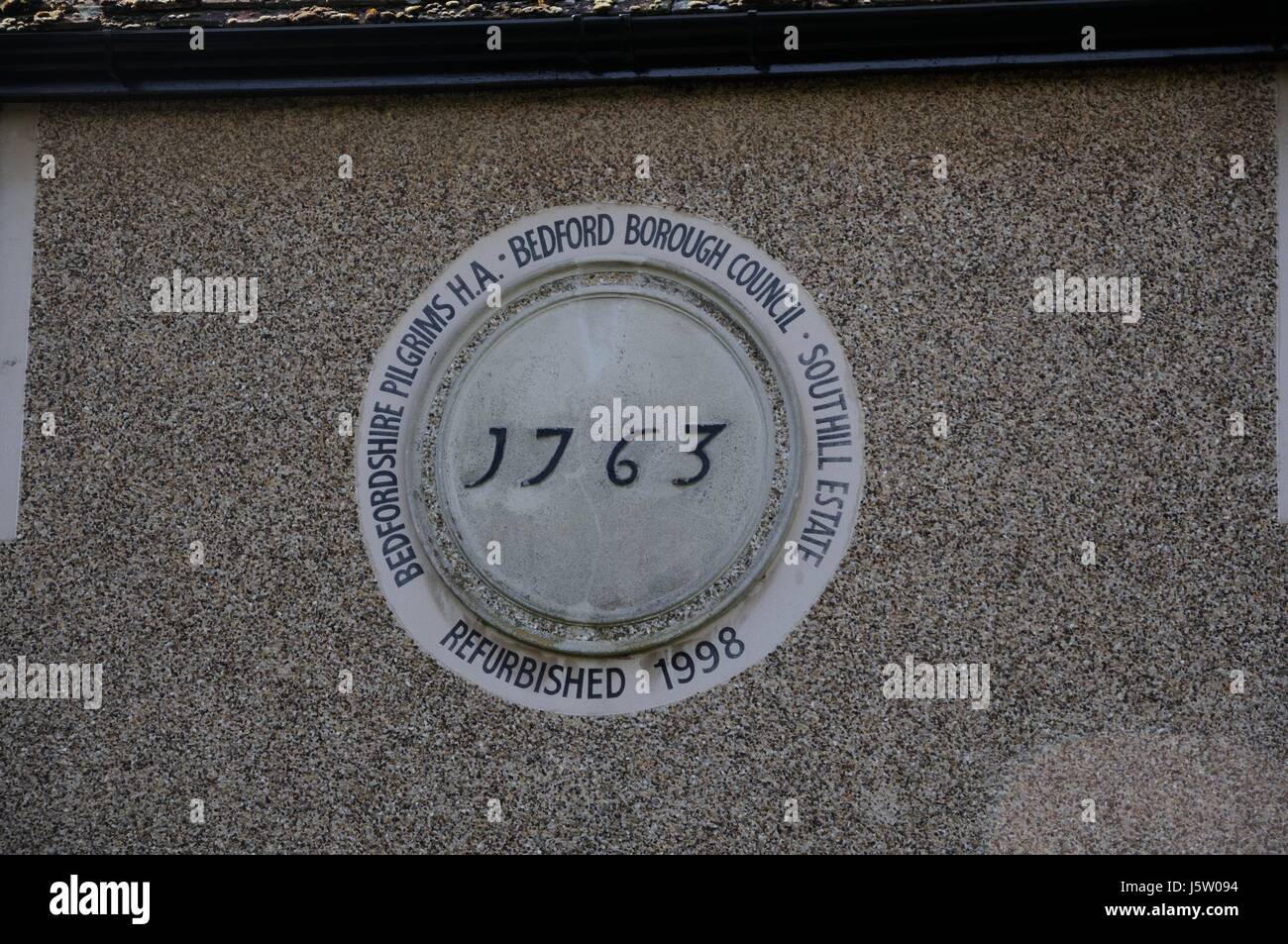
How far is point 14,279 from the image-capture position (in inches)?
225

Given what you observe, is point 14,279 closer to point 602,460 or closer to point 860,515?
point 602,460

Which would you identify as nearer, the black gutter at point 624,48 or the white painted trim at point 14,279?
the black gutter at point 624,48

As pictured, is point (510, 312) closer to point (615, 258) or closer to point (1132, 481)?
point (615, 258)

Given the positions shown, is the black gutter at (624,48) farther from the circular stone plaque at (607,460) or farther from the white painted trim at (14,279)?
the circular stone plaque at (607,460)

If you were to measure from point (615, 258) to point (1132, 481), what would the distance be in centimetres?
231

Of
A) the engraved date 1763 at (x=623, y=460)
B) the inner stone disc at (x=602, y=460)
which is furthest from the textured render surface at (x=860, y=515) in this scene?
the engraved date 1763 at (x=623, y=460)

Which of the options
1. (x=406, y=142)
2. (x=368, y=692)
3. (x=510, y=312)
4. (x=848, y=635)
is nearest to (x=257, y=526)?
(x=368, y=692)

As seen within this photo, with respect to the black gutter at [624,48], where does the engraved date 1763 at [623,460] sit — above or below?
below

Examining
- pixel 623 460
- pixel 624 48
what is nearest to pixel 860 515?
pixel 623 460

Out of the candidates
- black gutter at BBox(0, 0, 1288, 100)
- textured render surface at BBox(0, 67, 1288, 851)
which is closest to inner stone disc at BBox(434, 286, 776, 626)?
textured render surface at BBox(0, 67, 1288, 851)

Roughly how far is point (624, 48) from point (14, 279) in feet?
9.45

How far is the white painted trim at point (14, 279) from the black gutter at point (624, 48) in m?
0.20

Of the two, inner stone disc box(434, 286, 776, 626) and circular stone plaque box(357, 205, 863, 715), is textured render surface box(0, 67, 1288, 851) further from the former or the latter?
inner stone disc box(434, 286, 776, 626)

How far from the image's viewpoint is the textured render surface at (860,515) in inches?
201
